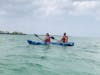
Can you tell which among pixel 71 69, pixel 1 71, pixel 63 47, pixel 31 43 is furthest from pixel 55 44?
pixel 1 71

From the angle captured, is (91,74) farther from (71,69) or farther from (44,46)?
(44,46)

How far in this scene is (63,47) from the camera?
1355 inches

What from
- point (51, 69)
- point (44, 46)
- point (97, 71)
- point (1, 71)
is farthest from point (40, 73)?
point (44, 46)

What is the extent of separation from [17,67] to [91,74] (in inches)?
220

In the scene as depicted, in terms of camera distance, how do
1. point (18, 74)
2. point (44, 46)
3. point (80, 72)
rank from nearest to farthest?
point (18, 74) < point (80, 72) < point (44, 46)

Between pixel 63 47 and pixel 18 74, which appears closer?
pixel 18 74

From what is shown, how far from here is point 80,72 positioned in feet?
52.5

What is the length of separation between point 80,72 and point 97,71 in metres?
1.55

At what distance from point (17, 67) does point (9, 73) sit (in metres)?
2.09

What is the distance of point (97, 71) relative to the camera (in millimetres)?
16688

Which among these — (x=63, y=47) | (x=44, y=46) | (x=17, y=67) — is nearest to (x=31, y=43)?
(x=44, y=46)

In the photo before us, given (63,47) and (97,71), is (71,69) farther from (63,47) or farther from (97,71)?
(63,47)

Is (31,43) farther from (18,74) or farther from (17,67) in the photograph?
(18,74)

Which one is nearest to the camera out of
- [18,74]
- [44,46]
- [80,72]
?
[18,74]
